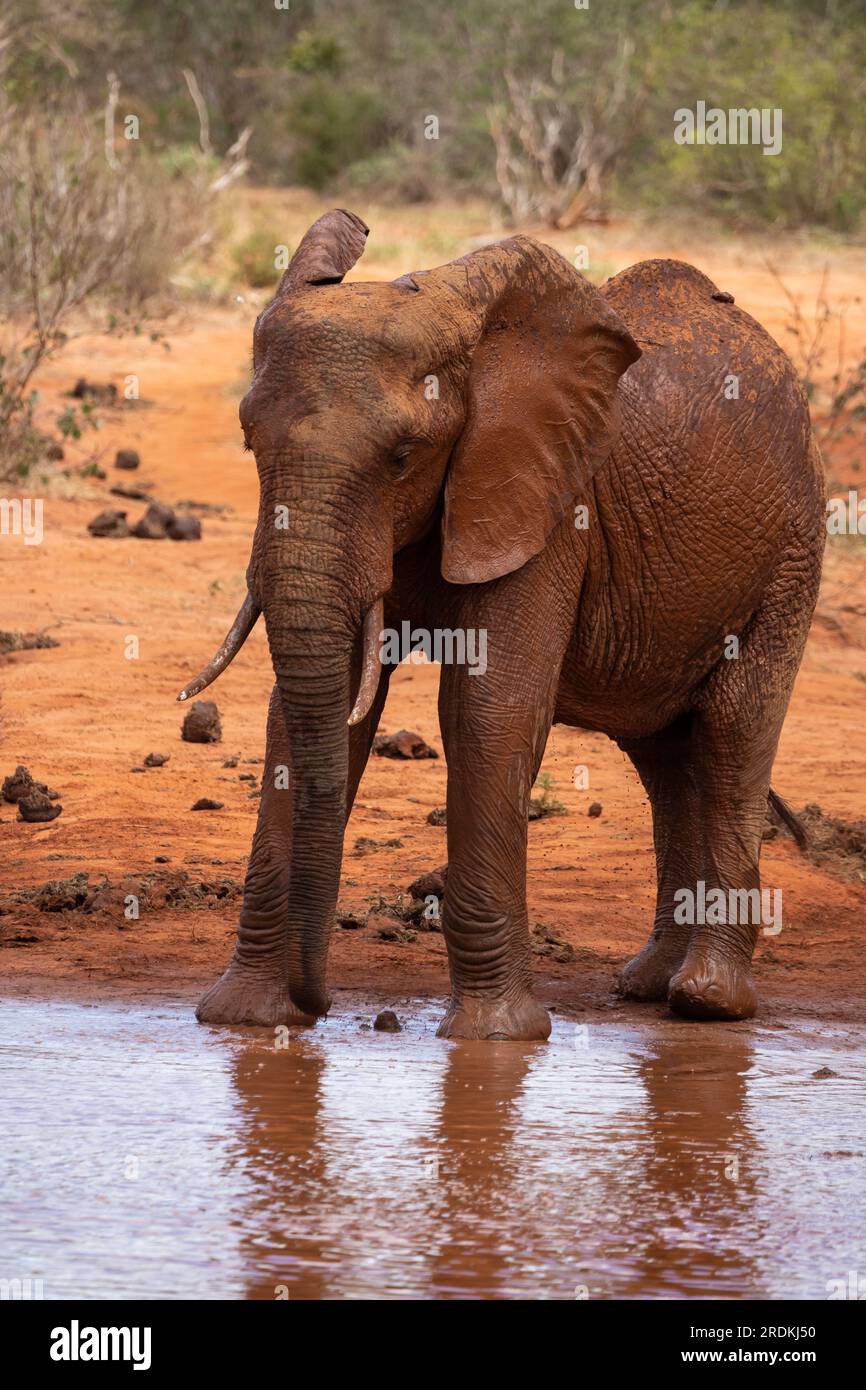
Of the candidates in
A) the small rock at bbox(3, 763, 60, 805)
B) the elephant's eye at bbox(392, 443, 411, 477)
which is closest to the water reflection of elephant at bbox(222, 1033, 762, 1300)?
the elephant's eye at bbox(392, 443, 411, 477)

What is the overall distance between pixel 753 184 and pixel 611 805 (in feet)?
A: 53.8

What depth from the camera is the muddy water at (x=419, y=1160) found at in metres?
4.14

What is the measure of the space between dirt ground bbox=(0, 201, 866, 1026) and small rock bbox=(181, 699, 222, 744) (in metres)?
0.09

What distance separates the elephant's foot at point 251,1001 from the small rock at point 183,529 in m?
7.68

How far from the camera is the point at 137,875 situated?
8.10 metres

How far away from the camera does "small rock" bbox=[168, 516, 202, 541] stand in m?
13.6

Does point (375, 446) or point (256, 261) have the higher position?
point (256, 261)

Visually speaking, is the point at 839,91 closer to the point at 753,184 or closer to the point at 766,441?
the point at 753,184

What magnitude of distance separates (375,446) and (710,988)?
219cm

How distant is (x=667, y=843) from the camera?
718 centimetres

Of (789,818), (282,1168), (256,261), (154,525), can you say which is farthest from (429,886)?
(256,261)

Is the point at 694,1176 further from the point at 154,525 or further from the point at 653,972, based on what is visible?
the point at 154,525

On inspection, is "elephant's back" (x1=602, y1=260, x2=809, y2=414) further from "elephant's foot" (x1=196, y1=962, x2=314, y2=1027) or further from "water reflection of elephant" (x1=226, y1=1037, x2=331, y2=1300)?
"water reflection of elephant" (x1=226, y1=1037, x2=331, y2=1300)
